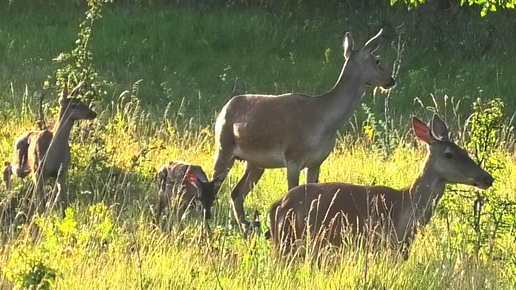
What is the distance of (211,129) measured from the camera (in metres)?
14.3

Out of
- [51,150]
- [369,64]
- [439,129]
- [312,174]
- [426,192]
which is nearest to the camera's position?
[426,192]

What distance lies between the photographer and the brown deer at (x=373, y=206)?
7715mm

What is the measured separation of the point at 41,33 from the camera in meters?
20.0

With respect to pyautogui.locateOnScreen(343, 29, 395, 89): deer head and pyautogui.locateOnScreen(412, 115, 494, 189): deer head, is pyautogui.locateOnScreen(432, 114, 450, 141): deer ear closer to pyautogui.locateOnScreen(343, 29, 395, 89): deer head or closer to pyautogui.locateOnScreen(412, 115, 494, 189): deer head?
pyautogui.locateOnScreen(412, 115, 494, 189): deer head

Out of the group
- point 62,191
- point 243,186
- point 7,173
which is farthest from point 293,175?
point 7,173

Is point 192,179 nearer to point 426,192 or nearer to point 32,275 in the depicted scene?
point 426,192

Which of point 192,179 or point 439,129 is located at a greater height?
point 439,129

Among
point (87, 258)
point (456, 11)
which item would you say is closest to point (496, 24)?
point (456, 11)

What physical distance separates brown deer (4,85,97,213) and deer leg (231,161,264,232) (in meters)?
1.40

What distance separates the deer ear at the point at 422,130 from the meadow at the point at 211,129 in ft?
0.94

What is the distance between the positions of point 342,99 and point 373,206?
2637 mm

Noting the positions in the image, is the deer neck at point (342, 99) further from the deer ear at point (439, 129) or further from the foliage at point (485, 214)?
the foliage at point (485, 214)

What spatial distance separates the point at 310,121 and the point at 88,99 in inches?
88.6

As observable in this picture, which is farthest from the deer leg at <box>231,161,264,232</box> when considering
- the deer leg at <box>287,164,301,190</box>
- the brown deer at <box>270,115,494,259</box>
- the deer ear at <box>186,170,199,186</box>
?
the brown deer at <box>270,115,494,259</box>
